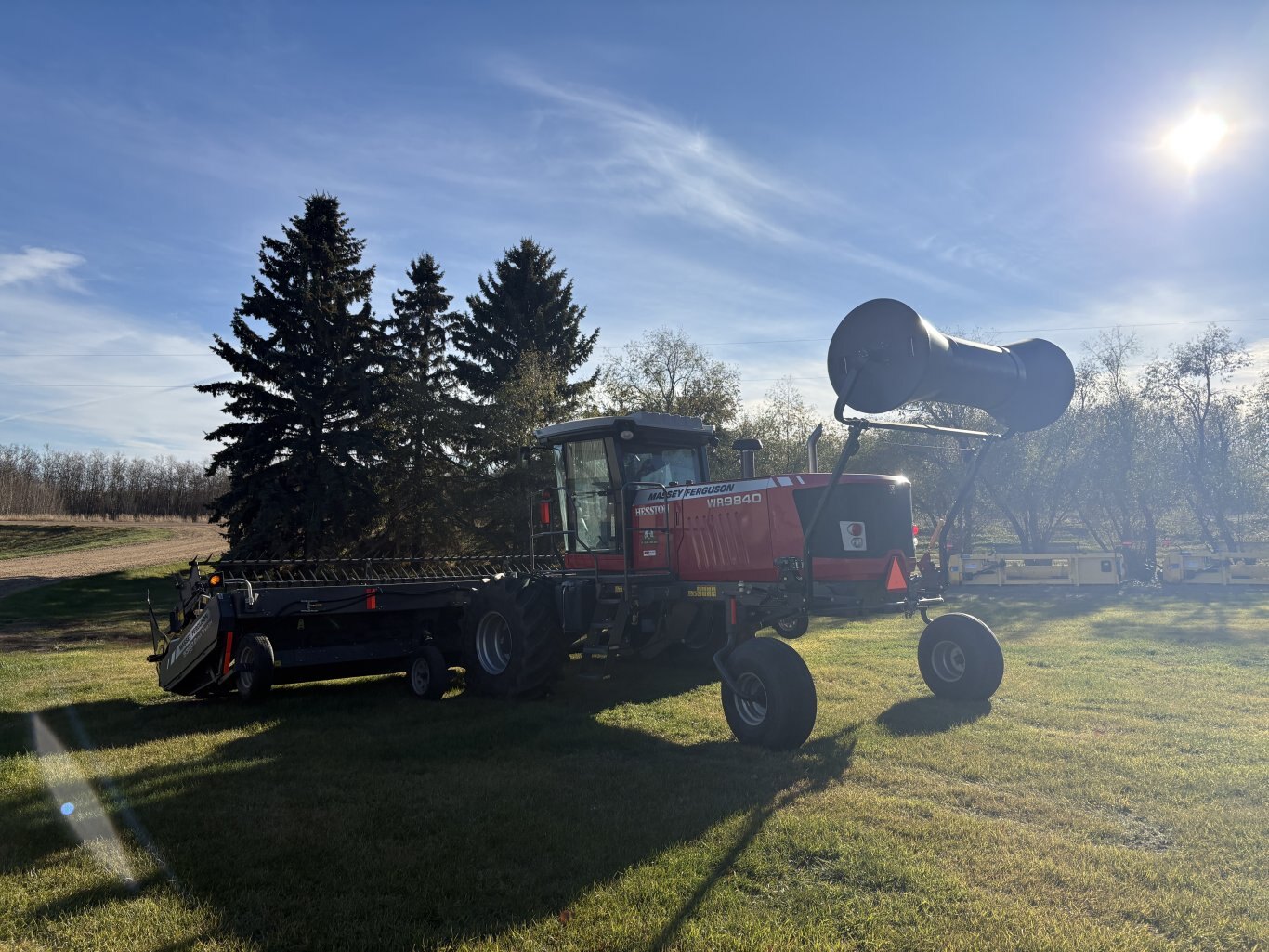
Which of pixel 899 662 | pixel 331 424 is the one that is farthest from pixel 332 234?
pixel 899 662

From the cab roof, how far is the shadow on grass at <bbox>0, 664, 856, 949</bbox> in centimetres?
290

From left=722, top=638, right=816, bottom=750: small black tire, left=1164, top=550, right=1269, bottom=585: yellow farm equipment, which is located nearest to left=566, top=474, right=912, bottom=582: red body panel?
left=722, top=638, right=816, bottom=750: small black tire

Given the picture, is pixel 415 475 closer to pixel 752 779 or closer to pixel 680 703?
pixel 680 703

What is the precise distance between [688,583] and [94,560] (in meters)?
40.6

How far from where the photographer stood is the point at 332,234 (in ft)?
90.2

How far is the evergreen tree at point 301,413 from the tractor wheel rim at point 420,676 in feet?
52.7

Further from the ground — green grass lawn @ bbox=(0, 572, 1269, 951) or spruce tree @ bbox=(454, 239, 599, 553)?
spruce tree @ bbox=(454, 239, 599, 553)

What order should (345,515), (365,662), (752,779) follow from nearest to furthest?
(752,779) → (365,662) → (345,515)

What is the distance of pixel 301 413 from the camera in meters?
25.1

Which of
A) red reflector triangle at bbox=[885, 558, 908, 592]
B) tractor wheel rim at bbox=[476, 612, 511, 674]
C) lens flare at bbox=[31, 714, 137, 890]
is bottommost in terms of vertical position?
lens flare at bbox=[31, 714, 137, 890]

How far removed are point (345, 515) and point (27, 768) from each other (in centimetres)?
1882

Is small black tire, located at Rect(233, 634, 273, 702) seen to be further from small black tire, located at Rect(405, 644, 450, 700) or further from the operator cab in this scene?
the operator cab

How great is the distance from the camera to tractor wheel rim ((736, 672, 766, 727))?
22.3 feet

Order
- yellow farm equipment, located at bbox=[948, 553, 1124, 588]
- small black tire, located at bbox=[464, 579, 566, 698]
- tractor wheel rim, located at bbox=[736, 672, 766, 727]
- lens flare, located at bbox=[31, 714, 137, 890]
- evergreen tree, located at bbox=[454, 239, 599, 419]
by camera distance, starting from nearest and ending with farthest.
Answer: lens flare, located at bbox=[31, 714, 137, 890] → tractor wheel rim, located at bbox=[736, 672, 766, 727] → small black tire, located at bbox=[464, 579, 566, 698] → yellow farm equipment, located at bbox=[948, 553, 1124, 588] → evergreen tree, located at bbox=[454, 239, 599, 419]
